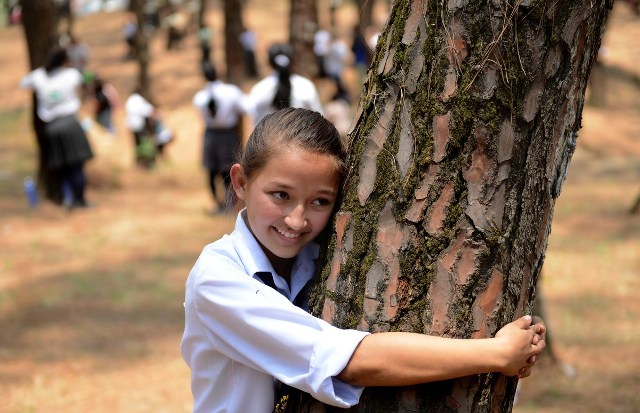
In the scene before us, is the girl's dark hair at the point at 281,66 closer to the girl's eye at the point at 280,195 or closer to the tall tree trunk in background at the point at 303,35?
the tall tree trunk in background at the point at 303,35

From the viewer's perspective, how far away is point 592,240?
9.76 metres

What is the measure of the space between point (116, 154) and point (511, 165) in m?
12.3

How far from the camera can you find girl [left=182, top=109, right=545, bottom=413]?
185cm

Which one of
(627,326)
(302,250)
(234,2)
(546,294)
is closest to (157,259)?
(546,294)

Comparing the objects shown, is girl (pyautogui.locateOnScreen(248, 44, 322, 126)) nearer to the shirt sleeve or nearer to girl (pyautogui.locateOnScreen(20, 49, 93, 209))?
girl (pyautogui.locateOnScreen(20, 49, 93, 209))

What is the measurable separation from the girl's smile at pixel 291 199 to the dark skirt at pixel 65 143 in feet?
28.5

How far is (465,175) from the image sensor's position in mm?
1902

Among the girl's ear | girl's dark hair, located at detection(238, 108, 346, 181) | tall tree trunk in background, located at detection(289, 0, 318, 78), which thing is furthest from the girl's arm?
tall tree trunk in background, located at detection(289, 0, 318, 78)

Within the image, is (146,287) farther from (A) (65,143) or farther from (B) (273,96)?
(A) (65,143)

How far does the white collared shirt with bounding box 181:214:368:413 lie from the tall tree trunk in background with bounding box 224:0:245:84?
48.6 ft

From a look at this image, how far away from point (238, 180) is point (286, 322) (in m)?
0.49

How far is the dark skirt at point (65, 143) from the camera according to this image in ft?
33.9

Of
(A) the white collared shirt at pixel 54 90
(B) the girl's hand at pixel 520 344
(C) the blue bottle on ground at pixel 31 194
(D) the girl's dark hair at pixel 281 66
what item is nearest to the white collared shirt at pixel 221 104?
(A) the white collared shirt at pixel 54 90

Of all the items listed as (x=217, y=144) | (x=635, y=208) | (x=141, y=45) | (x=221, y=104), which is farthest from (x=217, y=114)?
(x=141, y=45)
